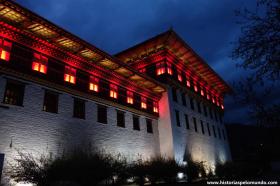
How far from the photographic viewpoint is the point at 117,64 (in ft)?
73.0

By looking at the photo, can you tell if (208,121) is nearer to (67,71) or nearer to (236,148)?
(67,71)

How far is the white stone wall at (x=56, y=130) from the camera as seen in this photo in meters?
14.0

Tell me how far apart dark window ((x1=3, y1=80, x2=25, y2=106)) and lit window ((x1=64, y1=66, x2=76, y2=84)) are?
3803mm

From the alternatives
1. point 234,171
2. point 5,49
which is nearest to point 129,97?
point 5,49

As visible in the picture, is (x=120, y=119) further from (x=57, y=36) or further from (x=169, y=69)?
(x=169, y=69)

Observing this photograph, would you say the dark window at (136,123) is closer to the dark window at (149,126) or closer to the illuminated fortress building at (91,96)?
the illuminated fortress building at (91,96)

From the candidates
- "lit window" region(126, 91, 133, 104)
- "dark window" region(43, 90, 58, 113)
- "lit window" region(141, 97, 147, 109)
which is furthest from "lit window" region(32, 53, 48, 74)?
"lit window" region(141, 97, 147, 109)

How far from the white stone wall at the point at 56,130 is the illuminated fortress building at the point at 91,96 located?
0.06 metres

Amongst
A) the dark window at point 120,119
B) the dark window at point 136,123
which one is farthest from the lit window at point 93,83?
the dark window at point 136,123

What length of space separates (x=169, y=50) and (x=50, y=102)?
19671 mm

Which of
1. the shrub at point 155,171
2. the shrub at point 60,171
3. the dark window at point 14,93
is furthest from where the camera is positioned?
the shrub at point 155,171

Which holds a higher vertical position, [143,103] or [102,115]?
[143,103]

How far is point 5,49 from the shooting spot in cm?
1495

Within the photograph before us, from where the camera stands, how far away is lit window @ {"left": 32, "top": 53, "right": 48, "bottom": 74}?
16.6 meters
